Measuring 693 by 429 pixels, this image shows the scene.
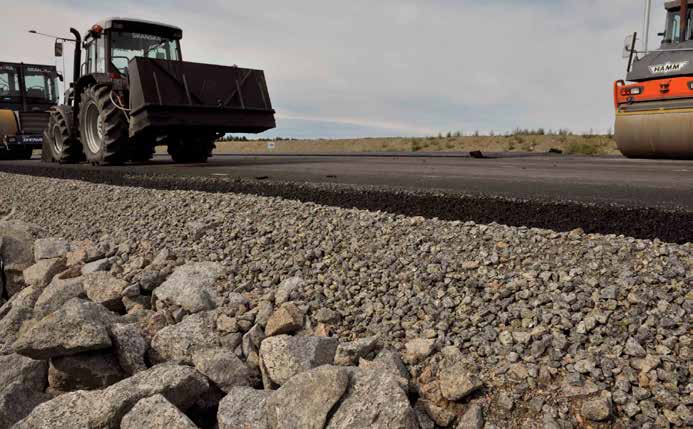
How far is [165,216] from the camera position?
571cm

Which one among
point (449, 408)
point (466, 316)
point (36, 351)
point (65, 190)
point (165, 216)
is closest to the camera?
point (449, 408)

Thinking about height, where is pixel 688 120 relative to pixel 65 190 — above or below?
above

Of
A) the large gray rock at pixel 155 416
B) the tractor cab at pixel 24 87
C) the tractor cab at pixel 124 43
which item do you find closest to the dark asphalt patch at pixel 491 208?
the large gray rock at pixel 155 416

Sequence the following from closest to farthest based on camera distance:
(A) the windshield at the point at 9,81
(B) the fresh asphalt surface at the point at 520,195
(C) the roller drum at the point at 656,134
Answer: (B) the fresh asphalt surface at the point at 520,195
(C) the roller drum at the point at 656,134
(A) the windshield at the point at 9,81

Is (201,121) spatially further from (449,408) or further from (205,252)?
(449,408)

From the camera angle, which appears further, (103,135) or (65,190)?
(103,135)

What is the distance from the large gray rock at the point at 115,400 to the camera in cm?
295

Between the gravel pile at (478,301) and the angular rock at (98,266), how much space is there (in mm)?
190

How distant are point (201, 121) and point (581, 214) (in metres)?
7.83

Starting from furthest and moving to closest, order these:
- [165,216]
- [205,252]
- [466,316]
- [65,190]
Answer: [65,190] < [165,216] < [205,252] < [466,316]

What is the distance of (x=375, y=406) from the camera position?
2572 mm

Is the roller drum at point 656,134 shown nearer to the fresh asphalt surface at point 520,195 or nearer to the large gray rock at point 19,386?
the fresh asphalt surface at point 520,195

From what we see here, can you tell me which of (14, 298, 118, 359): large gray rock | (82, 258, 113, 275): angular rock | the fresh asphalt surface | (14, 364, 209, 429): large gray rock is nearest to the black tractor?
the fresh asphalt surface

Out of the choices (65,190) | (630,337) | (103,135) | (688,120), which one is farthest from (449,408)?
(103,135)
